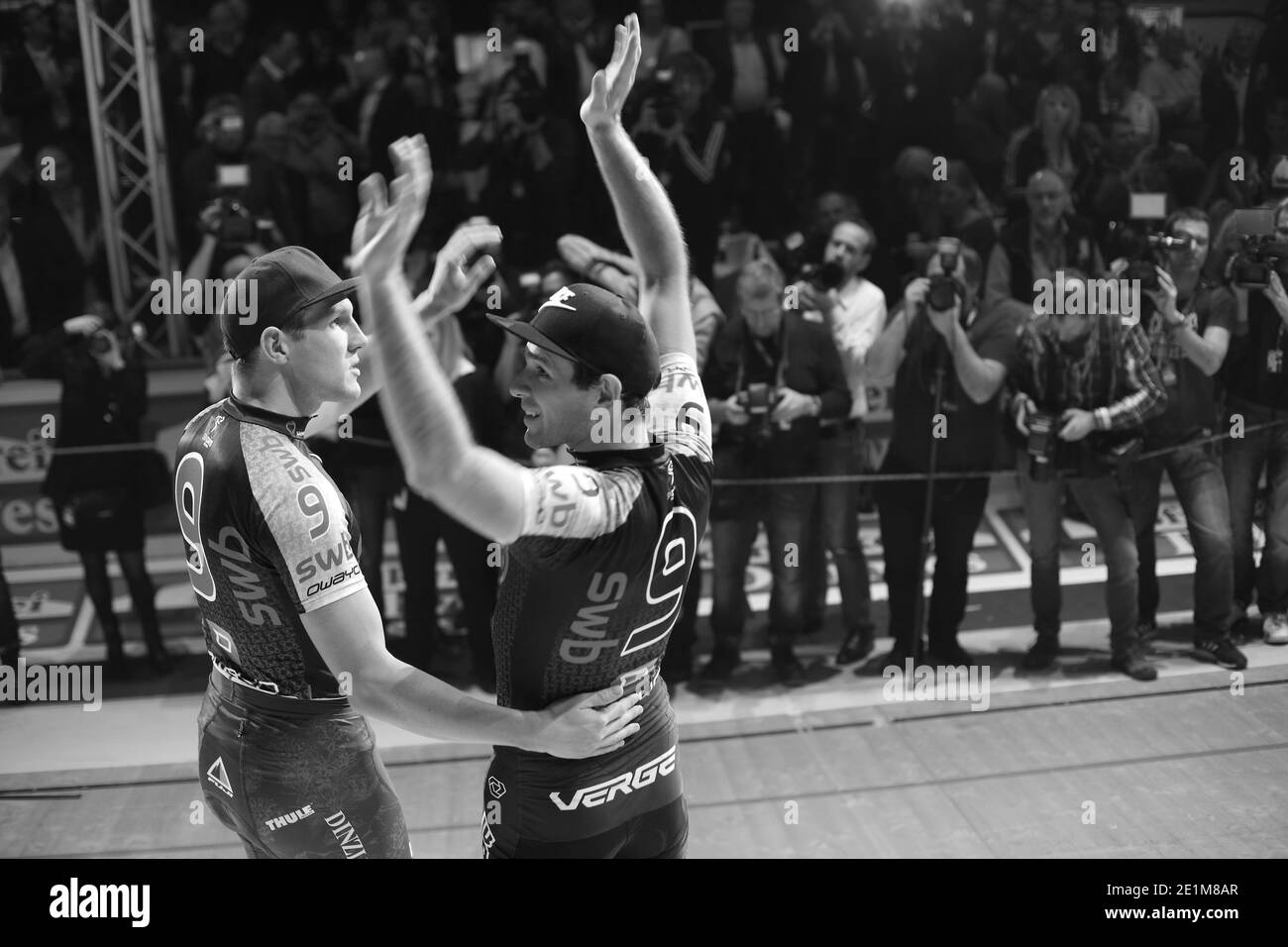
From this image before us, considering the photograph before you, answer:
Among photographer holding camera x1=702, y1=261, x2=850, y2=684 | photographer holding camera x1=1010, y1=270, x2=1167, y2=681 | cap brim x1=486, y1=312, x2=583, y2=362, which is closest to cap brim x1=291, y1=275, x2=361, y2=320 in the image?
cap brim x1=486, y1=312, x2=583, y2=362

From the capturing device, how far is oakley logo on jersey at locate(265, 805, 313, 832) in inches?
118

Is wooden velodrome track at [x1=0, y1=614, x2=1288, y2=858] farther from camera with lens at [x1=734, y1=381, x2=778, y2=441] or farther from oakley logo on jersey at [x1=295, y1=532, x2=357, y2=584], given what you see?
oakley logo on jersey at [x1=295, y1=532, x2=357, y2=584]

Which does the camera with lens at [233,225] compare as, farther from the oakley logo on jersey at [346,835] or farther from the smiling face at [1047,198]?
the oakley logo on jersey at [346,835]

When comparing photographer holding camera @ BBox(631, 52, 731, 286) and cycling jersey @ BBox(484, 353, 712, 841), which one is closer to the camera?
cycling jersey @ BBox(484, 353, 712, 841)

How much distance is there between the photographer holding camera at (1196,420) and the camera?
6.00 metres

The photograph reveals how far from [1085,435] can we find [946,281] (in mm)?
883

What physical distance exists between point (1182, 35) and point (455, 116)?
4.33 metres

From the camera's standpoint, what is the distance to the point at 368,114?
805cm

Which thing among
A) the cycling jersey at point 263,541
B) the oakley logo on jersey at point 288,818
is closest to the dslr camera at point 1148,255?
the cycling jersey at point 263,541

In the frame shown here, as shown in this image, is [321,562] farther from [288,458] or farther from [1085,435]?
[1085,435]

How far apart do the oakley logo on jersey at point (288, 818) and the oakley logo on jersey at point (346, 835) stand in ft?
0.14

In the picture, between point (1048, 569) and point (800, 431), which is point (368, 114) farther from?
point (1048, 569)

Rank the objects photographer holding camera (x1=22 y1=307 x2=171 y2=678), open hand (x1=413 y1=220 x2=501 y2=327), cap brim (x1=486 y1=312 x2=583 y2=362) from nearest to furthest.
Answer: cap brim (x1=486 y1=312 x2=583 y2=362) → open hand (x1=413 y1=220 x2=501 y2=327) → photographer holding camera (x1=22 y1=307 x2=171 y2=678)
